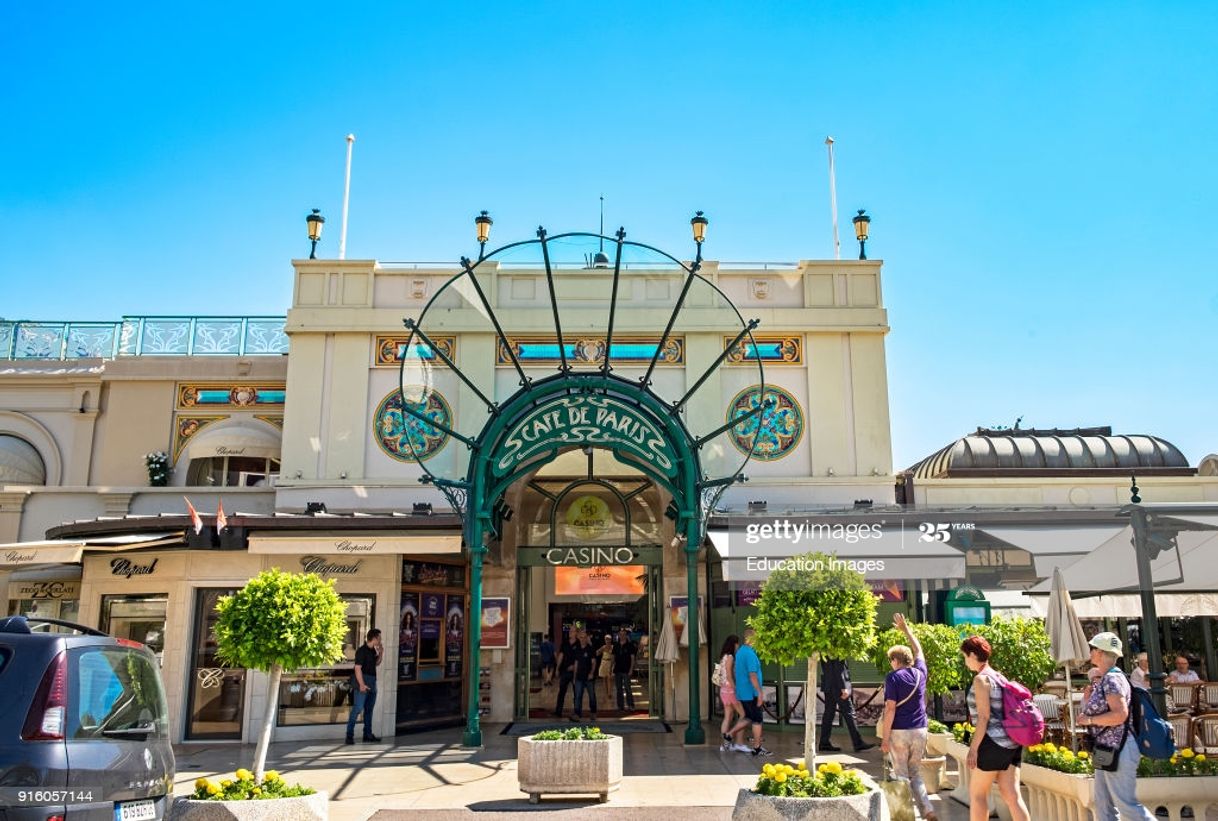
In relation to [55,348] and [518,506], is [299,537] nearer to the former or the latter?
[518,506]

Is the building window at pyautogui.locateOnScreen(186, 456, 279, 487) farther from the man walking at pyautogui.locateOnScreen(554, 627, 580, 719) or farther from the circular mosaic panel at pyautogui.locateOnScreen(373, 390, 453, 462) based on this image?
the man walking at pyautogui.locateOnScreen(554, 627, 580, 719)

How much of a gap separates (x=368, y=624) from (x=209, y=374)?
276 inches

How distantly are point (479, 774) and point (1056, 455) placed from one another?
50.9ft

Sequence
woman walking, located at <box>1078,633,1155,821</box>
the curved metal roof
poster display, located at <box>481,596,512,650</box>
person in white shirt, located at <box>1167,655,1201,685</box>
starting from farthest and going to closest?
the curved metal roof
poster display, located at <box>481,596,512,650</box>
person in white shirt, located at <box>1167,655,1201,685</box>
woman walking, located at <box>1078,633,1155,821</box>

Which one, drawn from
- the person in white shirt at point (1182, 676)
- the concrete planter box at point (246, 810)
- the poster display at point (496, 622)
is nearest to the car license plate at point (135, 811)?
the concrete planter box at point (246, 810)

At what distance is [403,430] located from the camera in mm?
17781

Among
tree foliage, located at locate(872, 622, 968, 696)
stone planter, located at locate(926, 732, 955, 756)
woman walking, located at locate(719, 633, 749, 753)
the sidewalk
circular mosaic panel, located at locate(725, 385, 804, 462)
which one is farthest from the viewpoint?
circular mosaic panel, located at locate(725, 385, 804, 462)

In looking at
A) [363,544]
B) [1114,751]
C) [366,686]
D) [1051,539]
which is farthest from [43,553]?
[1051,539]

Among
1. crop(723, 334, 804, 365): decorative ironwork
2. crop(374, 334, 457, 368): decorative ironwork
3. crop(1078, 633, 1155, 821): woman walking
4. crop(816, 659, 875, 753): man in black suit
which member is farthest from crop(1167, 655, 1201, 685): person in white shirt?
crop(374, 334, 457, 368): decorative ironwork

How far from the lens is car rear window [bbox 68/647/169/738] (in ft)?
18.3

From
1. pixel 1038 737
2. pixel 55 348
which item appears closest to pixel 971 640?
pixel 1038 737

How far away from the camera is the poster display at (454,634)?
1669 centimetres

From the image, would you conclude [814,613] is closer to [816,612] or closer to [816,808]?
[816,612]

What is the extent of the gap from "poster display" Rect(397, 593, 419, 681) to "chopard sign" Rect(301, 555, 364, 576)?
1.00 meters
